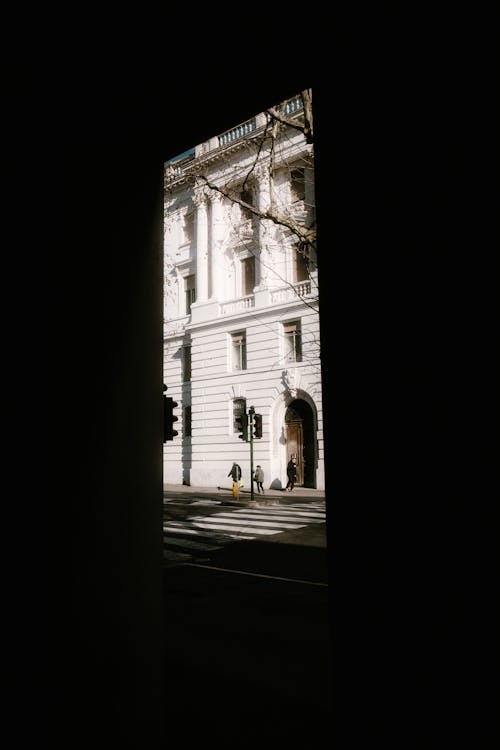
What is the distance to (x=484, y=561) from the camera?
1248 mm

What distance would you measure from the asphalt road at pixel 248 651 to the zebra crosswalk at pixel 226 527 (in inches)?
50.6

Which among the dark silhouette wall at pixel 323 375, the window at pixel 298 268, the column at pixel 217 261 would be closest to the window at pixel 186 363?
the column at pixel 217 261

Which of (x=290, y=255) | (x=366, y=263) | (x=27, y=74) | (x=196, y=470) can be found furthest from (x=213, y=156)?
(x=366, y=263)

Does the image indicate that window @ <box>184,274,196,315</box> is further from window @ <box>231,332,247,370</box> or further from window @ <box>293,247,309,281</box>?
window @ <box>293,247,309,281</box>

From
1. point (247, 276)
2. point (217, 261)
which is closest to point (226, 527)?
point (247, 276)

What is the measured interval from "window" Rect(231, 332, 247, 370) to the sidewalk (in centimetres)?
560

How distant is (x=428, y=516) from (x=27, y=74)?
2.75m

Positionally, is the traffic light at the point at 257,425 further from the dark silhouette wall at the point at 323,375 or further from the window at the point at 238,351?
the dark silhouette wall at the point at 323,375

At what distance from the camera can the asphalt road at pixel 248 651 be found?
332 cm

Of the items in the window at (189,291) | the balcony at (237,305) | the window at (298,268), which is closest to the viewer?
the window at (298,268)

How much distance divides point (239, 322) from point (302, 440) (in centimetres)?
617

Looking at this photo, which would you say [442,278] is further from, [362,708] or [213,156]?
[213,156]

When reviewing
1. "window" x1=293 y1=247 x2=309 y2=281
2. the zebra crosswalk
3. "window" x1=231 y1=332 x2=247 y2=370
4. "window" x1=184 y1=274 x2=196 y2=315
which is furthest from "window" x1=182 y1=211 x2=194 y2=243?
the zebra crosswalk

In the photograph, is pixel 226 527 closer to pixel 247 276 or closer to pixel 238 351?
pixel 238 351
